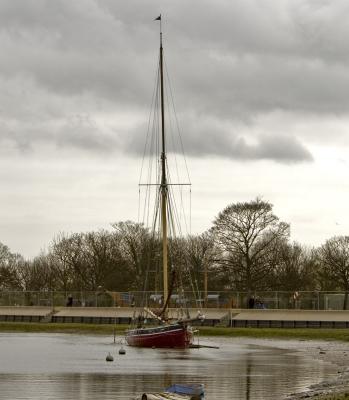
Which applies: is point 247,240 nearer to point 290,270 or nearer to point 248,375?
point 290,270

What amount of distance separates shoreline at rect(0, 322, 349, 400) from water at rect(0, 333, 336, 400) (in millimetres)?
1368

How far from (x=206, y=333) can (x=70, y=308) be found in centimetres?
2826

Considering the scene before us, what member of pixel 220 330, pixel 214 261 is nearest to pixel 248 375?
pixel 220 330

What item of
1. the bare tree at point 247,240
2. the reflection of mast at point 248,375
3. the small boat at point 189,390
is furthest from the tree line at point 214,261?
the small boat at point 189,390

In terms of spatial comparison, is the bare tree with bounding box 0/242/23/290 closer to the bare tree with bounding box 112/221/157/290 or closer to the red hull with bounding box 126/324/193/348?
the bare tree with bounding box 112/221/157/290

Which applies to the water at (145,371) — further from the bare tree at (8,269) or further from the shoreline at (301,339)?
the bare tree at (8,269)

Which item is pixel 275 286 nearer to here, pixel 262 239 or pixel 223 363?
pixel 262 239

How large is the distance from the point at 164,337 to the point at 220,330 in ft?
62.7

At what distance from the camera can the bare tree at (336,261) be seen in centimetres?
13325

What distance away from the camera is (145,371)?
55156 mm

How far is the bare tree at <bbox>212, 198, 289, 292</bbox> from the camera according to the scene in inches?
5133

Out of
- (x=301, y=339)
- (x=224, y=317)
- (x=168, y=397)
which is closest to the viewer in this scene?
(x=168, y=397)

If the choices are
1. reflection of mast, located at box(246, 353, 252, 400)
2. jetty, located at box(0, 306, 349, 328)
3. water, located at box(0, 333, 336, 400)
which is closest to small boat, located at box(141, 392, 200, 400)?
water, located at box(0, 333, 336, 400)

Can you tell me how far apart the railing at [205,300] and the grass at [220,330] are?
3.48 metres
